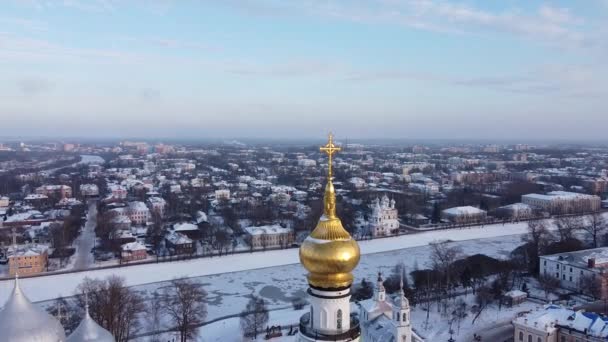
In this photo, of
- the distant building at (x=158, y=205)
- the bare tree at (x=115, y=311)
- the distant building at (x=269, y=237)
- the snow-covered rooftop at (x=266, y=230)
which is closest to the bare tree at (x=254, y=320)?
the bare tree at (x=115, y=311)

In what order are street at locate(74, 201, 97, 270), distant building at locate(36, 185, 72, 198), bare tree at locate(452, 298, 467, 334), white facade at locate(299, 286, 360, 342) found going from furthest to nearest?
1. distant building at locate(36, 185, 72, 198)
2. street at locate(74, 201, 97, 270)
3. bare tree at locate(452, 298, 467, 334)
4. white facade at locate(299, 286, 360, 342)

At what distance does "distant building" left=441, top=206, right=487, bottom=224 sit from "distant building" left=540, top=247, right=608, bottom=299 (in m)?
16.5

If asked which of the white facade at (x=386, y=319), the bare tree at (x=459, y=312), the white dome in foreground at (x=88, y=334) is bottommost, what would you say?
the bare tree at (x=459, y=312)

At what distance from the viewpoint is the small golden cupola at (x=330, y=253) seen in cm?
605

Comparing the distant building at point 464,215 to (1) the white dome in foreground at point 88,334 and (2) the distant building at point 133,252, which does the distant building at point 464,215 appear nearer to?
(2) the distant building at point 133,252

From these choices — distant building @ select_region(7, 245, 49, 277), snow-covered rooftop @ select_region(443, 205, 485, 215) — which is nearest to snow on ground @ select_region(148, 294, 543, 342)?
distant building @ select_region(7, 245, 49, 277)

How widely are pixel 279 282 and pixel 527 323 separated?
10.7 m

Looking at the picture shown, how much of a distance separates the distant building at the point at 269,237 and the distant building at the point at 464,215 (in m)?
13.7

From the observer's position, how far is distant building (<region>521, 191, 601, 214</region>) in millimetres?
42500

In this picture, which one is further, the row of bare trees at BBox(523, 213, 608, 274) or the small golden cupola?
the row of bare trees at BBox(523, 213, 608, 274)

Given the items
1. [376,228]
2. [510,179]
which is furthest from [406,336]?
[510,179]

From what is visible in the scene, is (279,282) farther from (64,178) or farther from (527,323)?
(64,178)

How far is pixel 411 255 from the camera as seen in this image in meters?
28.4

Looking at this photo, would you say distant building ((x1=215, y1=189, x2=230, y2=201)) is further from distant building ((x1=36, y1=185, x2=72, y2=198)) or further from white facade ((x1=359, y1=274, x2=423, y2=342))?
white facade ((x1=359, y1=274, x2=423, y2=342))
